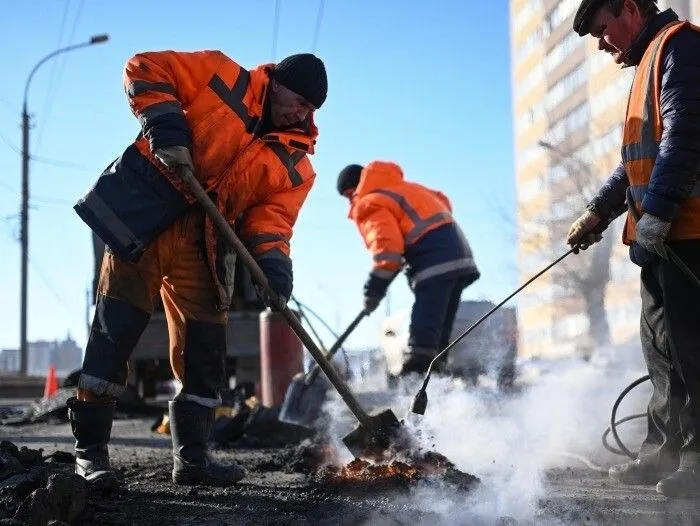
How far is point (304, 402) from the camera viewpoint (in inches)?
248

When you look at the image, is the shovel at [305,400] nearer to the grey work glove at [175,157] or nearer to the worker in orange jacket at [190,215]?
the worker in orange jacket at [190,215]

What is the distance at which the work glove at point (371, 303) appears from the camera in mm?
6406

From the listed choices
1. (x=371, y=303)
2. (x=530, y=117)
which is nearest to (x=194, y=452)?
(x=371, y=303)

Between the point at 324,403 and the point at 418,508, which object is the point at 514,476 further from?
the point at 324,403

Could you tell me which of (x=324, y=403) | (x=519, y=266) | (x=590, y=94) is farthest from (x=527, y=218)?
(x=324, y=403)

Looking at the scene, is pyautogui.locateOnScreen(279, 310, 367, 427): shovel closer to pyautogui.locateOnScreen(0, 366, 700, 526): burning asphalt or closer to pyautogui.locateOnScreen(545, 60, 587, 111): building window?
pyautogui.locateOnScreen(0, 366, 700, 526): burning asphalt

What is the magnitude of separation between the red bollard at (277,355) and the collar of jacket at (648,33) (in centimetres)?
515

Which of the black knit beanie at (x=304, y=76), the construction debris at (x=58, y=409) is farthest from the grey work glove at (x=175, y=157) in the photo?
the construction debris at (x=58, y=409)

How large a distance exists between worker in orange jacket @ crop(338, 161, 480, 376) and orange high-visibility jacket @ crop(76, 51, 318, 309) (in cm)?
215

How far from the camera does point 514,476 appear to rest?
3.68 m

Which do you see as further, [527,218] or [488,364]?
[527,218]

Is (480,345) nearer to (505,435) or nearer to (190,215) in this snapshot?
(505,435)

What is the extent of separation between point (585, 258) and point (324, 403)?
35.6 meters

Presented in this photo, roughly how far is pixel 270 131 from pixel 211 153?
1.04ft
